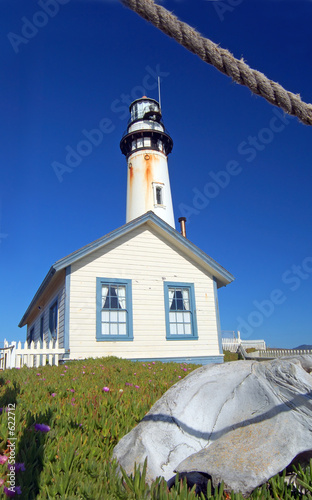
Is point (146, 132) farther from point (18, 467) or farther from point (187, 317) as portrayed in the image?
point (18, 467)

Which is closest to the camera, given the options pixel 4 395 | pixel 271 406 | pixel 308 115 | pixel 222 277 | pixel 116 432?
pixel 308 115

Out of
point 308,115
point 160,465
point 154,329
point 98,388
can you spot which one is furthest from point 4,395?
point 154,329

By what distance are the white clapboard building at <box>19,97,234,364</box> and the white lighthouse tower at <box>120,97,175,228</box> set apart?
909 cm

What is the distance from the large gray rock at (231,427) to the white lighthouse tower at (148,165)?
60.2ft

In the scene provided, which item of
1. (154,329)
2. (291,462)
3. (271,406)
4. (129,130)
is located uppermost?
(129,130)

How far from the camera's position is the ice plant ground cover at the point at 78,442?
106 inches

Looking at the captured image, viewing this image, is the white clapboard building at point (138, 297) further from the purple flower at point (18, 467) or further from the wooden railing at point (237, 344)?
the wooden railing at point (237, 344)

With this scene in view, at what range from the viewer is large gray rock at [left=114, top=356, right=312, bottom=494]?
9.54ft

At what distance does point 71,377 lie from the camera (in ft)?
21.8

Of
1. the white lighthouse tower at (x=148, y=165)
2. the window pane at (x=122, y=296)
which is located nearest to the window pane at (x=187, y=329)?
the window pane at (x=122, y=296)

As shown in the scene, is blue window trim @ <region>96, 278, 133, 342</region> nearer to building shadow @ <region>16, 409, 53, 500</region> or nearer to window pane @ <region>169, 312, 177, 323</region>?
window pane @ <region>169, 312, 177, 323</region>

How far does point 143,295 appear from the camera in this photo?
1220cm

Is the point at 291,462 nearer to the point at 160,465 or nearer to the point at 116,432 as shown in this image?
the point at 160,465

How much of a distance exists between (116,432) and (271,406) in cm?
166
